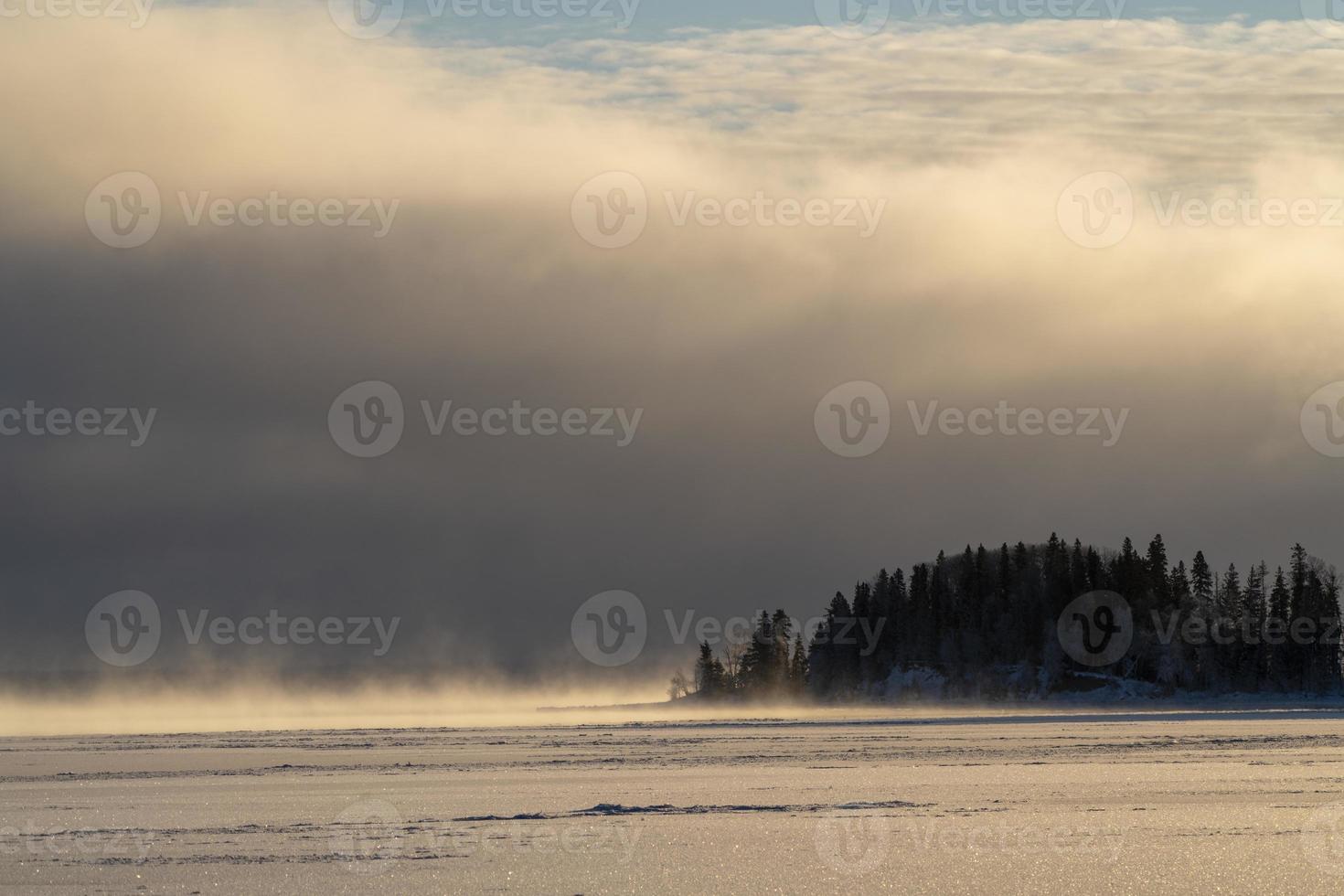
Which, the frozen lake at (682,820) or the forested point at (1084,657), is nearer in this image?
the frozen lake at (682,820)

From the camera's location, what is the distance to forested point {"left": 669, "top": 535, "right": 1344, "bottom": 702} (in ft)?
579

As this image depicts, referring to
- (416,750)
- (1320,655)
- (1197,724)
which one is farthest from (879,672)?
(416,750)

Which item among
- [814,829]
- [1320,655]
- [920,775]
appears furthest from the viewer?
[1320,655]

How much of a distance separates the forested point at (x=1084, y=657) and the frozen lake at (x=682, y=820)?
113602 millimetres

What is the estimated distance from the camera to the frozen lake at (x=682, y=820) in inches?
1136

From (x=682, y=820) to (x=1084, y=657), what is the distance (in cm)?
15357

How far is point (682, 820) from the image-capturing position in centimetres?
3781

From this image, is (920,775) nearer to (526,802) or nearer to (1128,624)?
(526,802)

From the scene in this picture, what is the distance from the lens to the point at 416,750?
68812 millimetres

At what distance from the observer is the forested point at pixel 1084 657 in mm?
176625

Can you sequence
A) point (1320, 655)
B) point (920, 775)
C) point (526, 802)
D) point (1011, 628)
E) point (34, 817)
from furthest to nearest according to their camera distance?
1. point (1011, 628)
2. point (1320, 655)
3. point (920, 775)
4. point (526, 802)
5. point (34, 817)

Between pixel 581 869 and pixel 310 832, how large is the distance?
9.09 metres

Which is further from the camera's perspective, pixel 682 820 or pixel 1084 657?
pixel 1084 657

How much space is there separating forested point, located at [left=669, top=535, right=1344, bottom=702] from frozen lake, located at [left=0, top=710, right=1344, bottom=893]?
114m
